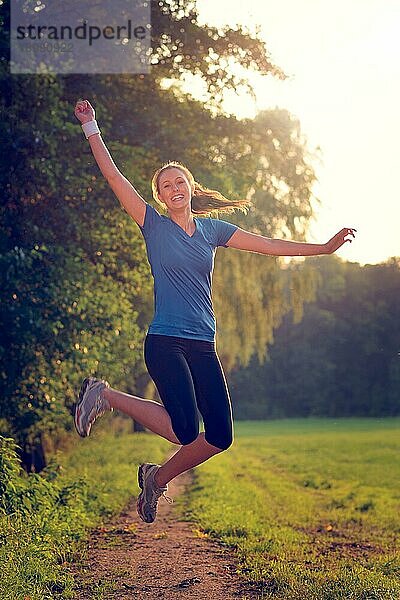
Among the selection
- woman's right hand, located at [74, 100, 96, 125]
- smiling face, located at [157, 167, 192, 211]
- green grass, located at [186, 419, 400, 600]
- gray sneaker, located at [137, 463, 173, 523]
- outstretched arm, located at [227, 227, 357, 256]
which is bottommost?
green grass, located at [186, 419, 400, 600]

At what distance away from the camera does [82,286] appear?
12234mm

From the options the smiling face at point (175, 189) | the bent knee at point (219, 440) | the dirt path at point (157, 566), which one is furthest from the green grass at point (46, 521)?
the smiling face at point (175, 189)

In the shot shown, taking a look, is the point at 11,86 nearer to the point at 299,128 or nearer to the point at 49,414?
the point at 49,414

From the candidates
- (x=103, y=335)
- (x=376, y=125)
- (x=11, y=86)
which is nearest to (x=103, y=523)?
(x=103, y=335)

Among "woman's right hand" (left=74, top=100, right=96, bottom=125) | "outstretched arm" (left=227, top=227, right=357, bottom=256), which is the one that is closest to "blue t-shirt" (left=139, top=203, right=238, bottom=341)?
"outstretched arm" (left=227, top=227, right=357, bottom=256)

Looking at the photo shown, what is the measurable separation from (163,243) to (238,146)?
9224mm

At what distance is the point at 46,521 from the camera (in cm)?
862

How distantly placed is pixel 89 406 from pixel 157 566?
2.75 metres

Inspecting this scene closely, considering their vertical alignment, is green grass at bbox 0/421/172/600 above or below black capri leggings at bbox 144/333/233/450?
below

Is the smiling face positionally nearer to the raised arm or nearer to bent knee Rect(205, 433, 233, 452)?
the raised arm

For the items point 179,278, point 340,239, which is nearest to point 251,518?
point 340,239

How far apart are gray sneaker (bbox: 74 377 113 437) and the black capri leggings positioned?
50cm

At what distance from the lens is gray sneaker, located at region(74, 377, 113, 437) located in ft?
17.8

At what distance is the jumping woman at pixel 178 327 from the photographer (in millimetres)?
5160
